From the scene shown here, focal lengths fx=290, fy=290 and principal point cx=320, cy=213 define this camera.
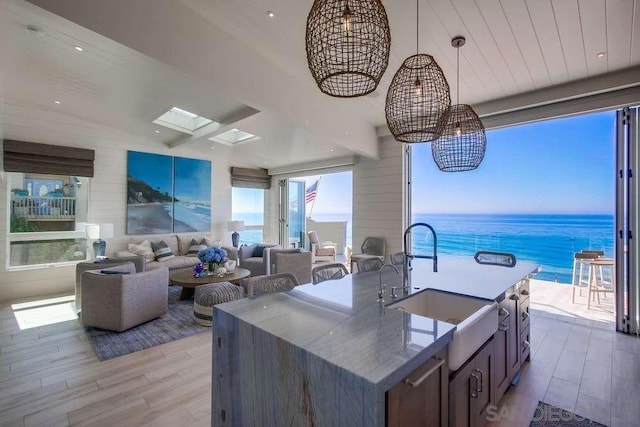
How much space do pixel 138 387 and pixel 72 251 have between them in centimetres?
454

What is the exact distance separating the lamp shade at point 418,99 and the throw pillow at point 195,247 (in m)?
5.47

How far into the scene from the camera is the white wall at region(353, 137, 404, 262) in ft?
17.7

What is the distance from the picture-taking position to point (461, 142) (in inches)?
104

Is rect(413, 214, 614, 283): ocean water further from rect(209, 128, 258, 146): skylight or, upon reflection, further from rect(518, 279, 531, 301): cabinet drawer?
rect(209, 128, 258, 146): skylight

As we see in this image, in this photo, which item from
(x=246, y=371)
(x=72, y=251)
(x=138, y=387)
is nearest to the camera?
(x=246, y=371)

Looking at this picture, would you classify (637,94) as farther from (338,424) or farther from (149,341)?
(149,341)

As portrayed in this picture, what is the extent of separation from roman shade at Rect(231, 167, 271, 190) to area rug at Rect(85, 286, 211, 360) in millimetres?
4284

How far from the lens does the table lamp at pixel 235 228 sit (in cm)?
728

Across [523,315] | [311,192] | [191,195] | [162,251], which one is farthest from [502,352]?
[311,192]

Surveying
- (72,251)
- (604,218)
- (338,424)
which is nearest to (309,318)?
(338,424)

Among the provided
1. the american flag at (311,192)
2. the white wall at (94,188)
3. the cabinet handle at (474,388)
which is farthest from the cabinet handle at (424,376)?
the american flag at (311,192)

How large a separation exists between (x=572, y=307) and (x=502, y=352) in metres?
3.51

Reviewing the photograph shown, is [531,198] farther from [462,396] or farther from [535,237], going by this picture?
[462,396]

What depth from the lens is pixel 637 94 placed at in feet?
11.0
